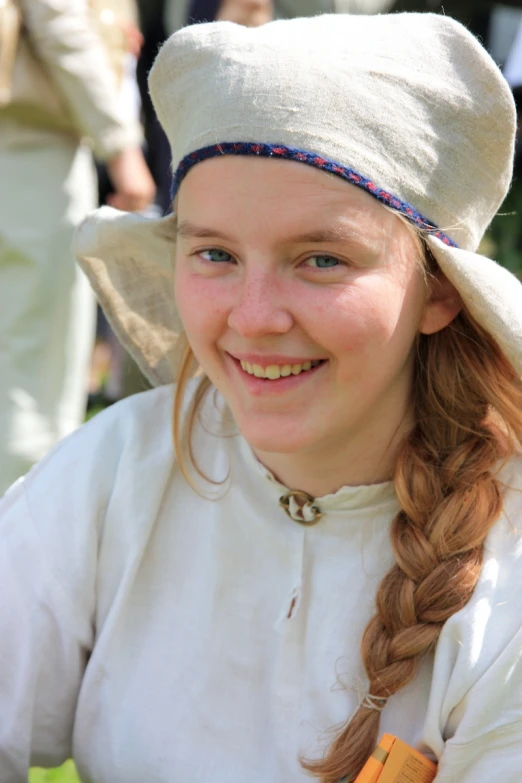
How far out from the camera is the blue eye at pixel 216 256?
5.91 feet

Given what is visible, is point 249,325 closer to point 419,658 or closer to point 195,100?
point 195,100

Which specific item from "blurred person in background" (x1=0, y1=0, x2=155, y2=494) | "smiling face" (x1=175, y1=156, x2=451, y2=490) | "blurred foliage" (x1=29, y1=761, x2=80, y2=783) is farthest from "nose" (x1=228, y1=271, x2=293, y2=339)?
"blurred person in background" (x1=0, y1=0, x2=155, y2=494)

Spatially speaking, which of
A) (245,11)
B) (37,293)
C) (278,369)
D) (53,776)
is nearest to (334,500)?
(278,369)

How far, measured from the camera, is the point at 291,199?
1.67 m

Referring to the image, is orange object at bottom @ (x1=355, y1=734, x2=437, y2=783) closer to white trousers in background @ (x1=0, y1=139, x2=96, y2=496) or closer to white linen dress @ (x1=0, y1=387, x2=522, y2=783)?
white linen dress @ (x1=0, y1=387, x2=522, y2=783)

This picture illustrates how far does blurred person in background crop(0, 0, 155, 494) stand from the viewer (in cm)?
304

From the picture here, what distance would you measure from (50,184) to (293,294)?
165 cm

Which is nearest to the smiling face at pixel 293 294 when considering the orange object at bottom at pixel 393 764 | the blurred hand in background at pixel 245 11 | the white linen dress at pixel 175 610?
the white linen dress at pixel 175 610

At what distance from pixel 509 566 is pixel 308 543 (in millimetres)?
348

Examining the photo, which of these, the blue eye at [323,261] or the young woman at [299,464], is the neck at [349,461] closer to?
the young woman at [299,464]

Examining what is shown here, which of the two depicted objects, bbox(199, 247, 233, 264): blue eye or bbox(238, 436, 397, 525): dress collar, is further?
bbox(238, 436, 397, 525): dress collar

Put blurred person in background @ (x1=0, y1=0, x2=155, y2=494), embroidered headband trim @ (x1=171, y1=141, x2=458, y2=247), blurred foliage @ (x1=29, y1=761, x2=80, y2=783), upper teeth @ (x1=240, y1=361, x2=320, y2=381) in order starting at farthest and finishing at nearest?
blurred person in background @ (x1=0, y1=0, x2=155, y2=494)
blurred foliage @ (x1=29, y1=761, x2=80, y2=783)
upper teeth @ (x1=240, y1=361, x2=320, y2=381)
embroidered headband trim @ (x1=171, y1=141, x2=458, y2=247)

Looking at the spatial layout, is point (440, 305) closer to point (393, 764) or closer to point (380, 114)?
point (380, 114)

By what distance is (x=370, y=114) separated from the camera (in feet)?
5.51
